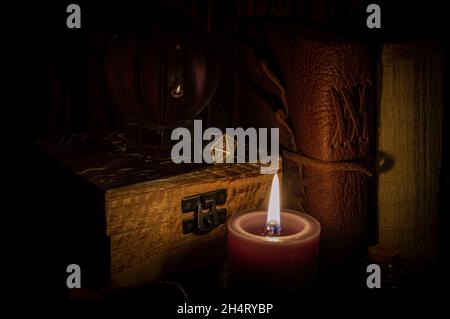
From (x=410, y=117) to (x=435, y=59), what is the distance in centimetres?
11

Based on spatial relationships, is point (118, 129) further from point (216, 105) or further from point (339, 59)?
point (339, 59)

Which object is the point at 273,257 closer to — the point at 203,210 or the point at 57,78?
the point at 203,210

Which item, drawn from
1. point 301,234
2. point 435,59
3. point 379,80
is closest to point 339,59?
point 379,80

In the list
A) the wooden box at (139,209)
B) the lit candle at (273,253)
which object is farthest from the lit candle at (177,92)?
the lit candle at (273,253)

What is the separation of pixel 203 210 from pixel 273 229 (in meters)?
0.19

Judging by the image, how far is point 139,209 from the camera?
0.88 m

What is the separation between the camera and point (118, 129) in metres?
1.21

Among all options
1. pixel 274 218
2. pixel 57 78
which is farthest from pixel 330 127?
pixel 57 78

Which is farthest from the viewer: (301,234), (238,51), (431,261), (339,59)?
(238,51)

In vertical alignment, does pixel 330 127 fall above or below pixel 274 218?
above

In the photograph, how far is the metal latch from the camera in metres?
0.93

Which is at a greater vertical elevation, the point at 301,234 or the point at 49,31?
the point at 49,31

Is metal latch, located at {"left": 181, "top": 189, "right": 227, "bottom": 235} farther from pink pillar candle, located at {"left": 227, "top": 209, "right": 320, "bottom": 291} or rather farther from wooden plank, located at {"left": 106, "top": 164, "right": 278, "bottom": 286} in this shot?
pink pillar candle, located at {"left": 227, "top": 209, "right": 320, "bottom": 291}

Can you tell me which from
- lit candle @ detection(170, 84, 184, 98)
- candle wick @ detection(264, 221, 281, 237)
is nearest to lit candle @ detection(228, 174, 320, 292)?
candle wick @ detection(264, 221, 281, 237)
